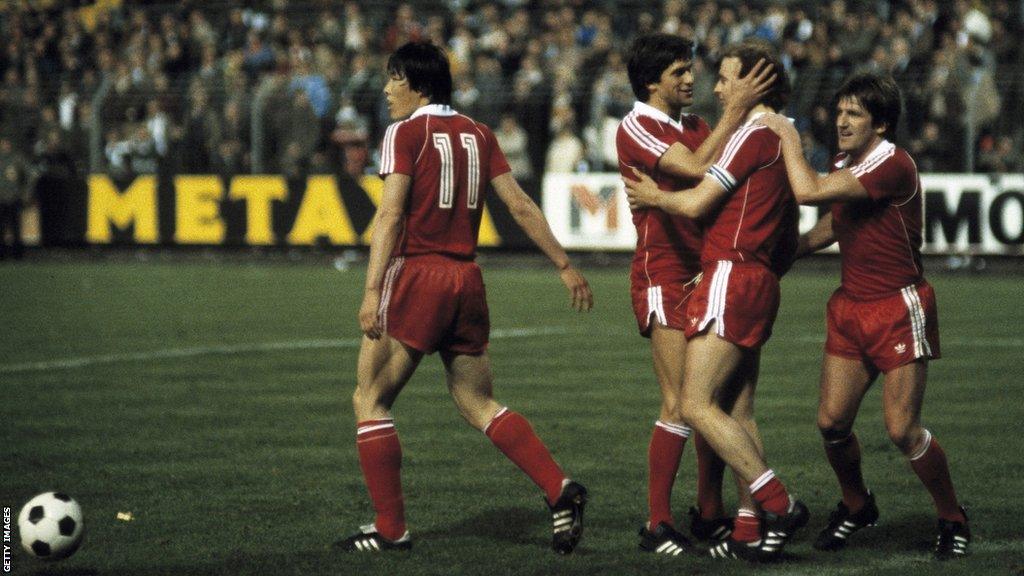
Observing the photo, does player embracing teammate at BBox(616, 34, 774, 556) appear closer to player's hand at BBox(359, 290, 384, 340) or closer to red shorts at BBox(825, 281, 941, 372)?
red shorts at BBox(825, 281, 941, 372)

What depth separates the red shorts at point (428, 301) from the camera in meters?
5.89

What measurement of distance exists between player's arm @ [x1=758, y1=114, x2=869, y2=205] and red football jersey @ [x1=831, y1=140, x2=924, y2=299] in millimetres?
95

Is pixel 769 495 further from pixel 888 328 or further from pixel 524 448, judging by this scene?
pixel 524 448

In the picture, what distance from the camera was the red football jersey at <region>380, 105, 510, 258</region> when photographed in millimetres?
5879

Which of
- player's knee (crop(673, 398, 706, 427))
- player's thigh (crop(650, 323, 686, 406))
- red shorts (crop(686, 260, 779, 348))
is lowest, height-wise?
player's knee (crop(673, 398, 706, 427))

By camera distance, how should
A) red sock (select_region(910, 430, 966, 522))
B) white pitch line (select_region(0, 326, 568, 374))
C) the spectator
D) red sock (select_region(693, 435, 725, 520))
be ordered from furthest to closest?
the spectator, white pitch line (select_region(0, 326, 568, 374)), red sock (select_region(693, 435, 725, 520)), red sock (select_region(910, 430, 966, 522))

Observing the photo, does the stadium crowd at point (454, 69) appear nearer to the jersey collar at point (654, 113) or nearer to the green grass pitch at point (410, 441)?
the green grass pitch at point (410, 441)

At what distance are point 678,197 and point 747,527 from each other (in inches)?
50.4

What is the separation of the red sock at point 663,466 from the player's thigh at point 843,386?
0.58 m

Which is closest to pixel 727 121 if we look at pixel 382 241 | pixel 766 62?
pixel 766 62

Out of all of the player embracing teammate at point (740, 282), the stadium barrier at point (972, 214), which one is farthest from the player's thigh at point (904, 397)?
the stadium barrier at point (972, 214)

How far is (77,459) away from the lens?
26.0 feet

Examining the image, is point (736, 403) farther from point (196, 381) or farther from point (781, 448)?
point (196, 381)

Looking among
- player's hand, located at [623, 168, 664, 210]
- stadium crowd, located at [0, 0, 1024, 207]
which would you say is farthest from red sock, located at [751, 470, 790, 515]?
stadium crowd, located at [0, 0, 1024, 207]
